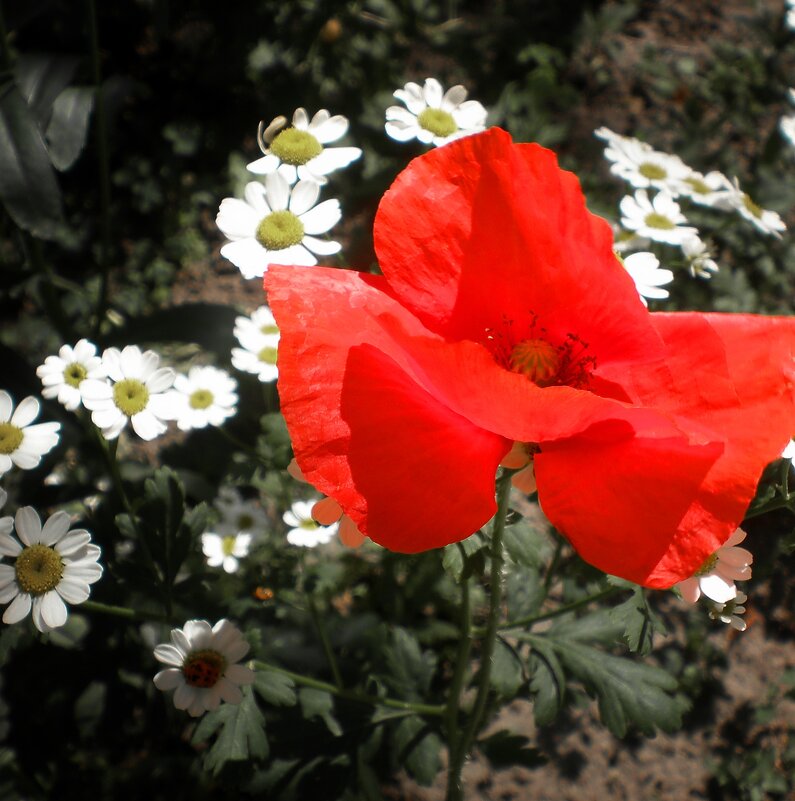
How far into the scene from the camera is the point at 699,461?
2.80ft

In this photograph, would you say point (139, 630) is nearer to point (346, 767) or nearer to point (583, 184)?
point (346, 767)

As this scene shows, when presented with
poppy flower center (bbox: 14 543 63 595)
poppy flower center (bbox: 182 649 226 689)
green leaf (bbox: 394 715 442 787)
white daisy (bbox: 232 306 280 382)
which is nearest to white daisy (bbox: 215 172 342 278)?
white daisy (bbox: 232 306 280 382)

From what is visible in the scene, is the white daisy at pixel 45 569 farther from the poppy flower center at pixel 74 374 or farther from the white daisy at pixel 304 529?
the white daisy at pixel 304 529

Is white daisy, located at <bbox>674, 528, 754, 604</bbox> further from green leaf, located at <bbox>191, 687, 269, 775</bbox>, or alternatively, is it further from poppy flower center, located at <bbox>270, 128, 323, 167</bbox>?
poppy flower center, located at <bbox>270, 128, 323, 167</bbox>

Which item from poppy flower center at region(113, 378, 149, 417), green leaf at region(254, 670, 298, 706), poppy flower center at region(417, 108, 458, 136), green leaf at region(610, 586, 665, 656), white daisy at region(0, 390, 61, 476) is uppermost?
poppy flower center at region(417, 108, 458, 136)

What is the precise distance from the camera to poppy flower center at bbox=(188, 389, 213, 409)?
1718 millimetres

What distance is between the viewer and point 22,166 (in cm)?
189

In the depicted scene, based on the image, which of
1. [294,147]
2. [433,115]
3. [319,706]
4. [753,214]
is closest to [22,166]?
[294,147]

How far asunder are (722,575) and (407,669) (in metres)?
0.87

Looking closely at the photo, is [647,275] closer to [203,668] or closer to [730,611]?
[730,611]

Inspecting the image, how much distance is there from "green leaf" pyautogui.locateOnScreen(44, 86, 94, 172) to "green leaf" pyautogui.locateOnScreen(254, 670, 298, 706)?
1.31 m

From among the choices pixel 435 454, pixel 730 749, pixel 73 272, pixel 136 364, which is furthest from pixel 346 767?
pixel 73 272

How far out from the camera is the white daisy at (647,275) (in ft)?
4.43

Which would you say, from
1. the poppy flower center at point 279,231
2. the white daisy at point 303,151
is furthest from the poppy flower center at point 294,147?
the poppy flower center at point 279,231
